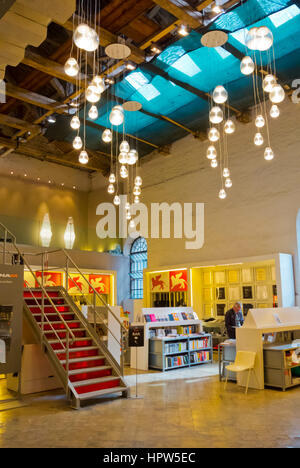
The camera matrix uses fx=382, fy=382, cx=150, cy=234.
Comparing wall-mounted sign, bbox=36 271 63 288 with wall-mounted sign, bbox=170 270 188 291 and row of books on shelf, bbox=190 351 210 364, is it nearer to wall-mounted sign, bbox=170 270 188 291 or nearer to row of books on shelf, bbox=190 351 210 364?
wall-mounted sign, bbox=170 270 188 291

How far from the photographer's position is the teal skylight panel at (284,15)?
888 centimetres

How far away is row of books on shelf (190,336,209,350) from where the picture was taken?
416 inches

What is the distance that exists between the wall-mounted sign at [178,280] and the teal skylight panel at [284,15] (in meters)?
8.18

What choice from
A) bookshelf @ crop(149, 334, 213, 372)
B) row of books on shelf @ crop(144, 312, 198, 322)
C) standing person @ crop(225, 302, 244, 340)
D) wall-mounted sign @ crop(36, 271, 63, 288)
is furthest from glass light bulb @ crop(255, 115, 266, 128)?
wall-mounted sign @ crop(36, 271, 63, 288)

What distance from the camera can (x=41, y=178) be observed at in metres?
17.7

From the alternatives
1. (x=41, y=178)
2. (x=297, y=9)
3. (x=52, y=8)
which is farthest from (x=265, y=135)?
(x=41, y=178)

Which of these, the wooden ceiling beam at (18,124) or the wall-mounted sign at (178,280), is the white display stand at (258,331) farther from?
the wooden ceiling beam at (18,124)

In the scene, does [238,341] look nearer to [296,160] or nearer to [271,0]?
[296,160]

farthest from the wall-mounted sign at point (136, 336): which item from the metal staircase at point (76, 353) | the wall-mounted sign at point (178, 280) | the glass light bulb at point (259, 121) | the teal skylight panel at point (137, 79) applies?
the teal skylight panel at point (137, 79)

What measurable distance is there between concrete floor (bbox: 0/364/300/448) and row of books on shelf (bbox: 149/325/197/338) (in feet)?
7.73

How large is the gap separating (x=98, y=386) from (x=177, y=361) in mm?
3466

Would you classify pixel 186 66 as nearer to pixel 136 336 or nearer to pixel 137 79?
pixel 137 79

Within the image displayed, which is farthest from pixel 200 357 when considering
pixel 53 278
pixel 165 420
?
pixel 53 278
